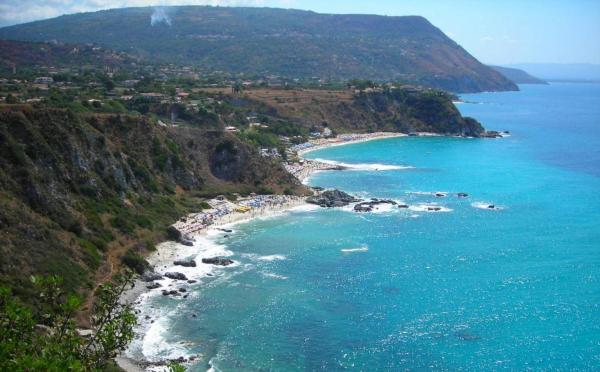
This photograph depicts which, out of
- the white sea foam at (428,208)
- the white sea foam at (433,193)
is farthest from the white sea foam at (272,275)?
the white sea foam at (433,193)

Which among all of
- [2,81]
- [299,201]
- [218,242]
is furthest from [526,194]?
[2,81]

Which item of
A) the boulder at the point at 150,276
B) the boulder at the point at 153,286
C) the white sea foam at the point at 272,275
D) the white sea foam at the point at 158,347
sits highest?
the white sea foam at the point at 272,275

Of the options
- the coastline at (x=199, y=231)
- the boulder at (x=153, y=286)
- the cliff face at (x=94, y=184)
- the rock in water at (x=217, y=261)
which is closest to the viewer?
the coastline at (x=199, y=231)

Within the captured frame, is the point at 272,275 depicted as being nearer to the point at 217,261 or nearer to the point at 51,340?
the point at 217,261

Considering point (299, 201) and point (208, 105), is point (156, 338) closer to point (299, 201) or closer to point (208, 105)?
point (299, 201)

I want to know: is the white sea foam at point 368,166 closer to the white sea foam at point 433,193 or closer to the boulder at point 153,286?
the white sea foam at point 433,193

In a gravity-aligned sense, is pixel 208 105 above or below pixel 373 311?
above
